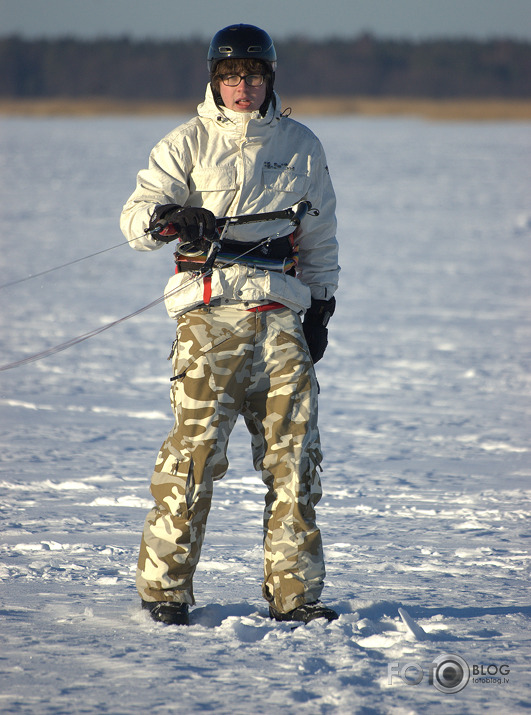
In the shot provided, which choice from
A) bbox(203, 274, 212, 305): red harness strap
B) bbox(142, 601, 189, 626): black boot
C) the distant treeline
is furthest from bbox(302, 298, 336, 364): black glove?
the distant treeline

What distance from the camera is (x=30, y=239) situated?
12.0 m

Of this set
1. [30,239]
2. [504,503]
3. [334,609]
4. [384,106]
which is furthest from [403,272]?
[384,106]

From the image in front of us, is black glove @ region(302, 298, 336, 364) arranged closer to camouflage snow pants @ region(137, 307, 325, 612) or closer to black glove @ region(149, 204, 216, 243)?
camouflage snow pants @ region(137, 307, 325, 612)

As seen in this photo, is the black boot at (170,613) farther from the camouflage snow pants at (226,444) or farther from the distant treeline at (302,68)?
the distant treeline at (302,68)

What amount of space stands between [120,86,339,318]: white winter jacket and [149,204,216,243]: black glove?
53 millimetres

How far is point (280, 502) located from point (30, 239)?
10.2m

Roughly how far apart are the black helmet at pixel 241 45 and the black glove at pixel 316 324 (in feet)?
2.45

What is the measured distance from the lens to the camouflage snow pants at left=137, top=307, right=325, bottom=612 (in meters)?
2.51

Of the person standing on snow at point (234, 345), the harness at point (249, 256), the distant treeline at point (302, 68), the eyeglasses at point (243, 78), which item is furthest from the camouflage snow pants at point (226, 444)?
the distant treeline at point (302, 68)

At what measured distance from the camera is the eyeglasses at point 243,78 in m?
2.55

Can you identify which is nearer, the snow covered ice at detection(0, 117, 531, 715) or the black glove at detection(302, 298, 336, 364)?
the snow covered ice at detection(0, 117, 531, 715)

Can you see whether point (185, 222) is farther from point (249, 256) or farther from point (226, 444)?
point (226, 444)

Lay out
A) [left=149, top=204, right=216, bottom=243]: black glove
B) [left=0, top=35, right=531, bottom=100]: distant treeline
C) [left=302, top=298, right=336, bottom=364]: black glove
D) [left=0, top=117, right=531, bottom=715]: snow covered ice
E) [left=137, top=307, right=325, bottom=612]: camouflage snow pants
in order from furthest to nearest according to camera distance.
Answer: [left=0, top=35, right=531, bottom=100]: distant treeline < [left=302, top=298, right=336, bottom=364]: black glove < [left=137, top=307, right=325, bottom=612]: camouflage snow pants < [left=149, top=204, right=216, bottom=243]: black glove < [left=0, top=117, right=531, bottom=715]: snow covered ice

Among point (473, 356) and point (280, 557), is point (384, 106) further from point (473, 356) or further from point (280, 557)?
point (280, 557)
